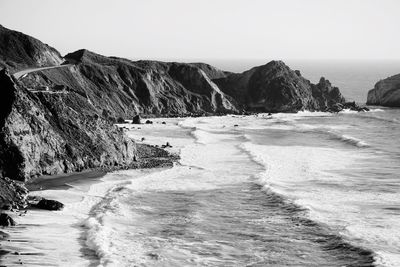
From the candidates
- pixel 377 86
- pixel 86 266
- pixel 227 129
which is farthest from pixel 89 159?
pixel 377 86

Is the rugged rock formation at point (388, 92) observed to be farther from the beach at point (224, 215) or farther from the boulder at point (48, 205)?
the boulder at point (48, 205)

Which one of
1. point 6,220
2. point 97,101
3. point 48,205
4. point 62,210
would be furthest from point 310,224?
point 97,101

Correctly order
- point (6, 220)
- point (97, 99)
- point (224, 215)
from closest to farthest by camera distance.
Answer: point (6, 220) → point (224, 215) → point (97, 99)

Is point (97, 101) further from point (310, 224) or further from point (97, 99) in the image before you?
point (310, 224)

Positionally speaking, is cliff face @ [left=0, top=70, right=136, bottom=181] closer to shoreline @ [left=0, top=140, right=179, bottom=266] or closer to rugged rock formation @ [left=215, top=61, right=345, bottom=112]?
shoreline @ [left=0, top=140, right=179, bottom=266]

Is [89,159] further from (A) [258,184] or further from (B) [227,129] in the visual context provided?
(B) [227,129]

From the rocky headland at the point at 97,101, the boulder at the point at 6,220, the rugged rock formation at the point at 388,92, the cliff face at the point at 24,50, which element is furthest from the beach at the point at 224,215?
the rugged rock formation at the point at 388,92

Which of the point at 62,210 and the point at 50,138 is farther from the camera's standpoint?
the point at 50,138

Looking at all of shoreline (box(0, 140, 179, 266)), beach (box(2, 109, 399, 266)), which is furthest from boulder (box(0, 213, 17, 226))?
beach (box(2, 109, 399, 266))
